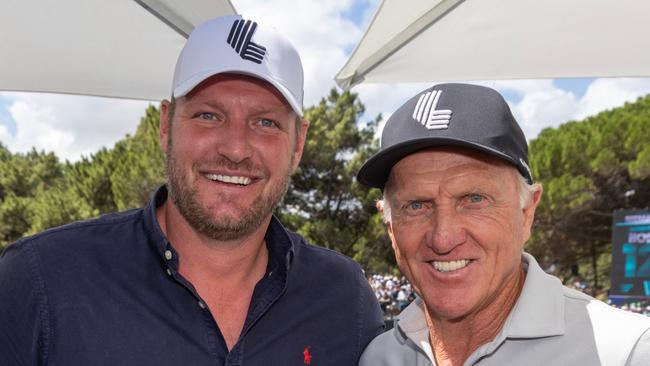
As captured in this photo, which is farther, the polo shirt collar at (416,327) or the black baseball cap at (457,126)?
the polo shirt collar at (416,327)

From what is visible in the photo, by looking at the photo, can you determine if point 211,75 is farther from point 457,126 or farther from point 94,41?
point 94,41

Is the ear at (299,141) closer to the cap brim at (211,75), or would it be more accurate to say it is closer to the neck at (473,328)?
the cap brim at (211,75)

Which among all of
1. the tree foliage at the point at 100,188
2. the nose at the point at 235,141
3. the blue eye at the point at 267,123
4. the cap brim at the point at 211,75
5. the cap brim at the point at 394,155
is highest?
the tree foliage at the point at 100,188

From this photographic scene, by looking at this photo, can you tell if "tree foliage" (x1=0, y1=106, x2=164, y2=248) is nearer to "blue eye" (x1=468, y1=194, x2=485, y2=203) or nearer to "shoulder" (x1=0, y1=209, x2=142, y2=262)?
"shoulder" (x1=0, y1=209, x2=142, y2=262)

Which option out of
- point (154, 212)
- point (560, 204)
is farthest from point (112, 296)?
point (560, 204)

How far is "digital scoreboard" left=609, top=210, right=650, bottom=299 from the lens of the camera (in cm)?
1288

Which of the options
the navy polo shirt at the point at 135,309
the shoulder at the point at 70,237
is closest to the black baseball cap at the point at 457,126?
the navy polo shirt at the point at 135,309

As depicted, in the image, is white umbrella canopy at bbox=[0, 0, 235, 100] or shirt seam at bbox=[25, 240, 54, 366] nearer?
shirt seam at bbox=[25, 240, 54, 366]

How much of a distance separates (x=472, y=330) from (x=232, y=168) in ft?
3.20

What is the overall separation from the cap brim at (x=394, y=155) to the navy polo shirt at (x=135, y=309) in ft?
1.74

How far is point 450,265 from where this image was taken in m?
1.97

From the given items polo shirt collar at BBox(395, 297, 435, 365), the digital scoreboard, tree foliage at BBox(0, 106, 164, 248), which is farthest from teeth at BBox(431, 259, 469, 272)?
tree foliage at BBox(0, 106, 164, 248)

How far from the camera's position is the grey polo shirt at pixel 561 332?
5.34 ft

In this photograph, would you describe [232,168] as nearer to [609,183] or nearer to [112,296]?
[112,296]
